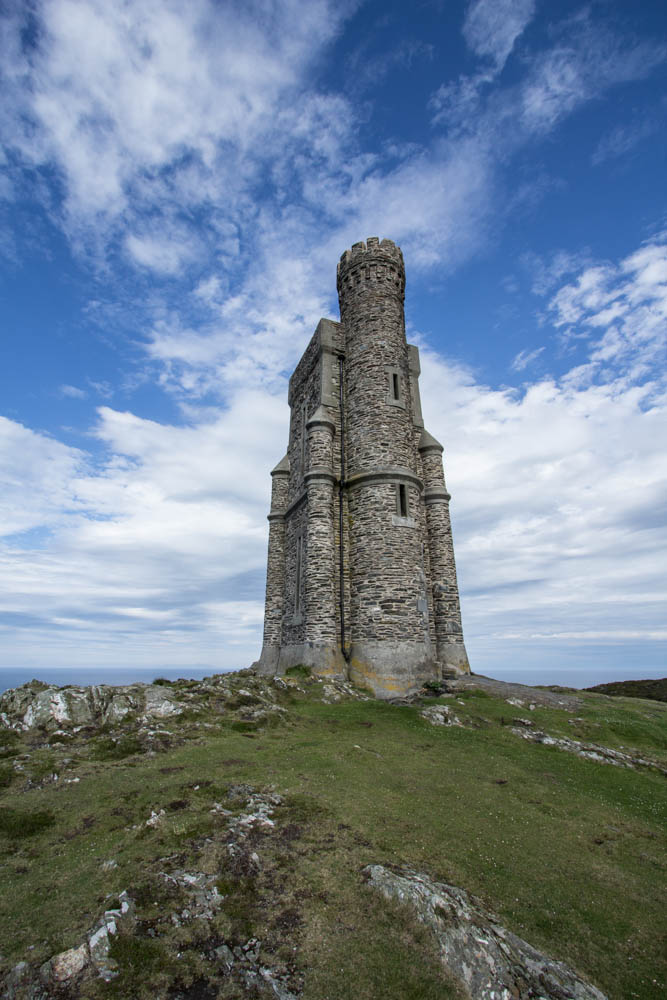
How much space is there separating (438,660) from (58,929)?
21568 millimetres

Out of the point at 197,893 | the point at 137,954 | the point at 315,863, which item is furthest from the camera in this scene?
the point at 315,863

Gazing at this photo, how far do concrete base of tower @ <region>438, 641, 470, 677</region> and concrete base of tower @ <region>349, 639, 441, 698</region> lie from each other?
7.72 ft

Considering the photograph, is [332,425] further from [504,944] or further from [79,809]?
[504,944]

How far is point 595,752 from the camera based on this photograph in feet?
44.1

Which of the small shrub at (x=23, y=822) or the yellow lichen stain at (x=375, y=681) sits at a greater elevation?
the yellow lichen stain at (x=375, y=681)

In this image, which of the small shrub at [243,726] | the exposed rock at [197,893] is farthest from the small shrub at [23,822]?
the small shrub at [243,726]

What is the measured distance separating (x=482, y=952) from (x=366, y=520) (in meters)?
19.0

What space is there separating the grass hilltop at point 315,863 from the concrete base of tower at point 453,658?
10.6 metres

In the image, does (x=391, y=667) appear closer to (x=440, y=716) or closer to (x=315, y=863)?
(x=440, y=716)

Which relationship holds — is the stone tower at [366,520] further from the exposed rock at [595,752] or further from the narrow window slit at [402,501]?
the exposed rock at [595,752]

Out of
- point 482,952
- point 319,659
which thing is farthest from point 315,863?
point 319,659

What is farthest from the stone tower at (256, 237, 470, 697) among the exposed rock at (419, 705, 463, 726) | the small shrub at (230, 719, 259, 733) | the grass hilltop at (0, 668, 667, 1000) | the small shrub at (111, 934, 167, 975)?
the small shrub at (111, 934, 167, 975)

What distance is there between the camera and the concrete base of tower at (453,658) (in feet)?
79.9

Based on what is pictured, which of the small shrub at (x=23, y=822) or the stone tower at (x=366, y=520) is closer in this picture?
the small shrub at (x=23, y=822)
